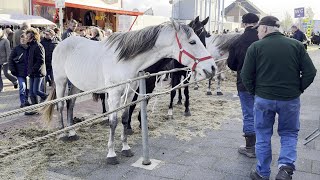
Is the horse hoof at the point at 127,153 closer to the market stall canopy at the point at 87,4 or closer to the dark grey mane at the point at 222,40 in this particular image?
the dark grey mane at the point at 222,40

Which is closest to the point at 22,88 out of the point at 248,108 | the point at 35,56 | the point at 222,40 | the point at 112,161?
the point at 35,56

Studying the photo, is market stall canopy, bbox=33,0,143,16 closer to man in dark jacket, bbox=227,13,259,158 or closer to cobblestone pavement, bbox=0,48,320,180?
cobblestone pavement, bbox=0,48,320,180

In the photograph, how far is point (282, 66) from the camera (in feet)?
10.4

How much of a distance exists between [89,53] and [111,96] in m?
0.93

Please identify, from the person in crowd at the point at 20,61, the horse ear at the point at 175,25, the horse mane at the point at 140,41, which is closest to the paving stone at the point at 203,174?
the horse mane at the point at 140,41

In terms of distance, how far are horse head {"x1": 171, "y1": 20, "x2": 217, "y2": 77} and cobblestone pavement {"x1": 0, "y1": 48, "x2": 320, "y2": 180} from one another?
119cm

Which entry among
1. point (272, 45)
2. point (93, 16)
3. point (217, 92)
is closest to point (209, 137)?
point (272, 45)

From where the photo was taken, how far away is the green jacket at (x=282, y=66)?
3.17 metres

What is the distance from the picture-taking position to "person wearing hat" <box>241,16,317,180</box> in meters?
3.19

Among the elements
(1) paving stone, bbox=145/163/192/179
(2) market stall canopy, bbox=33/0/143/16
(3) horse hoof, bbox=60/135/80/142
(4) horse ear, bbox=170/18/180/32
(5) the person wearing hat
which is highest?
(2) market stall canopy, bbox=33/0/143/16

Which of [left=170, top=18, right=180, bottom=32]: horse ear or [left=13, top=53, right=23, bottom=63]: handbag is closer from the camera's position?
[left=170, top=18, right=180, bottom=32]: horse ear

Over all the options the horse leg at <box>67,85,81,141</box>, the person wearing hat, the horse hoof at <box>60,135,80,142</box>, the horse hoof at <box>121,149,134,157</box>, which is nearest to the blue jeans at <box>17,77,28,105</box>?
the horse leg at <box>67,85,81,141</box>

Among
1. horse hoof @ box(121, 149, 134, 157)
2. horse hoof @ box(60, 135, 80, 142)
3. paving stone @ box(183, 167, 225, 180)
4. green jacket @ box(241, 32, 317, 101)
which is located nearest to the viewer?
green jacket @ box(241, 32, 317, 101)

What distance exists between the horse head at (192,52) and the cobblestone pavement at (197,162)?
1.19 m
